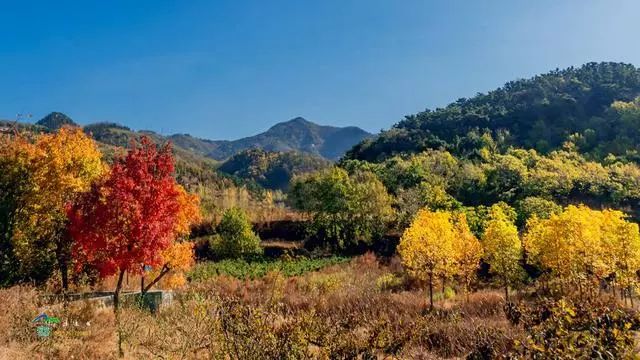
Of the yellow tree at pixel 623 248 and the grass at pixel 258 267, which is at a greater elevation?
the yellow tree at pixel 623 248

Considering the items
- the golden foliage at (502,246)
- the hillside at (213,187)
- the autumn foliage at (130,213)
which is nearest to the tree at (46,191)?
the hillside at (213,187)

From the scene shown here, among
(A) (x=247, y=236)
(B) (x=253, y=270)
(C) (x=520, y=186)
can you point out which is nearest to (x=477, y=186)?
(C) (x=520, y=186)

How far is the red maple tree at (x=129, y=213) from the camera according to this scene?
43.5 feet

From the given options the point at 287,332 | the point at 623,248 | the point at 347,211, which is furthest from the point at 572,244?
the point at 347,211

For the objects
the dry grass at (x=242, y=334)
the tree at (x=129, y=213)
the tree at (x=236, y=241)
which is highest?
the tree at (x=129, y=213)

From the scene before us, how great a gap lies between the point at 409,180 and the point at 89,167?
46.9m

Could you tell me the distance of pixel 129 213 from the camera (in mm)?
13250

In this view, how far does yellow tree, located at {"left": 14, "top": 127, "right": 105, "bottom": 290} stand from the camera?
16359 mm

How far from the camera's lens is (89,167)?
57.4ft

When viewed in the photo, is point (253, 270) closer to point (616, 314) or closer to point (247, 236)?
point (247, 236)

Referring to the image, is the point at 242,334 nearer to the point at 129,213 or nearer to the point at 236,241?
the point at 129,213

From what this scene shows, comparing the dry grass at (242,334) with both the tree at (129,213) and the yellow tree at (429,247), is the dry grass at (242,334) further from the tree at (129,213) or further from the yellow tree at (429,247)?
the yellow tree at (429,247)

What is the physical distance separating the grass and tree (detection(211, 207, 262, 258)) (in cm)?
174

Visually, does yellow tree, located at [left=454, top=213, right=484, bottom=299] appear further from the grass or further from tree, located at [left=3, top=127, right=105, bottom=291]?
tree, located at [left=3, top=127, right=105, bottom=291]
